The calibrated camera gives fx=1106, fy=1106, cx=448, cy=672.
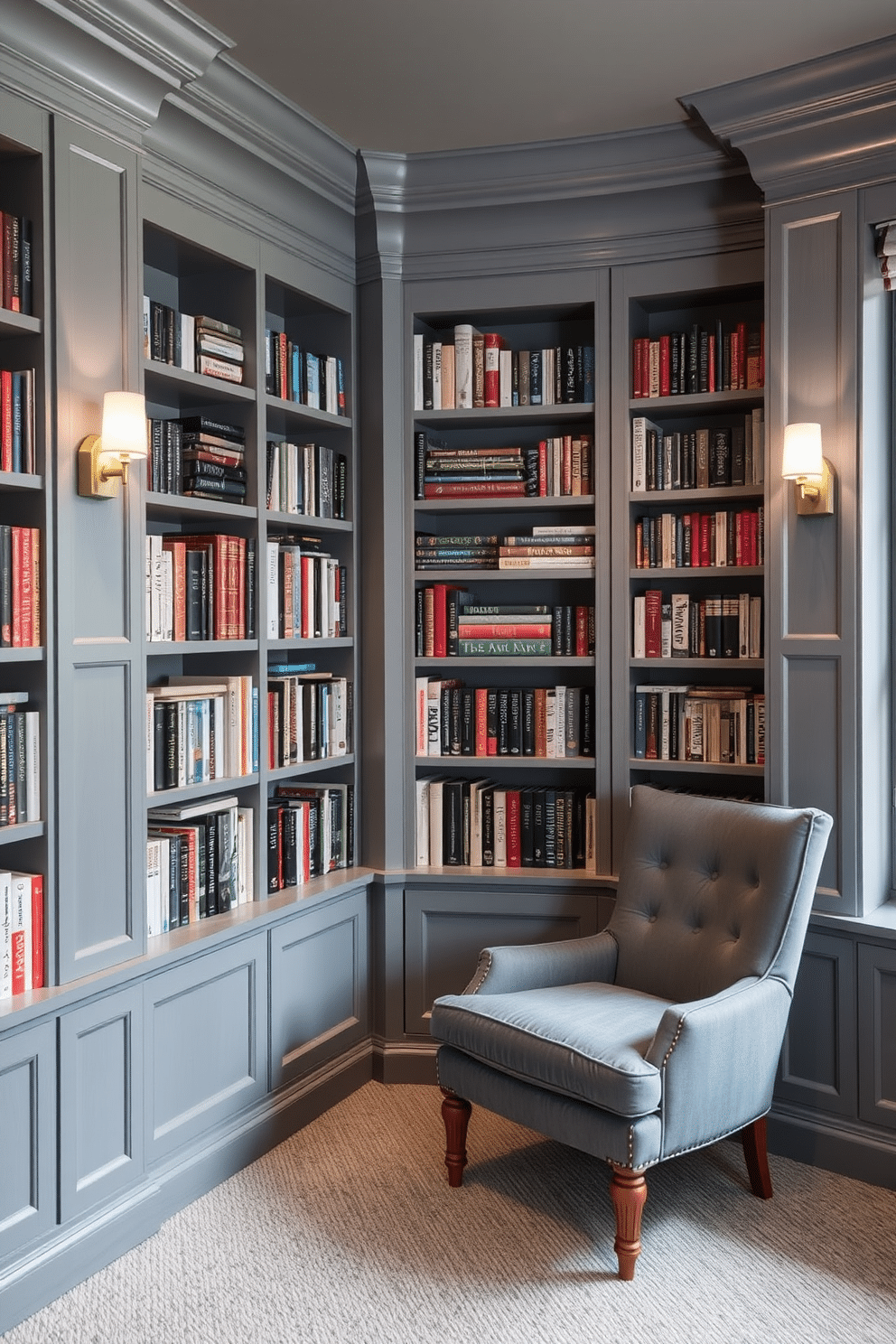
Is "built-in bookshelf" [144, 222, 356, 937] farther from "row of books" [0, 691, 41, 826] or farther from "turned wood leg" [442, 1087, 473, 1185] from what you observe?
"turned wood leg" [442, 1087, 473, 1185]

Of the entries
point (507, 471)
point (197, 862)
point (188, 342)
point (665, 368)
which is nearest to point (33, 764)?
point (197, 862)

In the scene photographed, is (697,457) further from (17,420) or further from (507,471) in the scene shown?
(17,420)

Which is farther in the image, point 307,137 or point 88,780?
point 307,137

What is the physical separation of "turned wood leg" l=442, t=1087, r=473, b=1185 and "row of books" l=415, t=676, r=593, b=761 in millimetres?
1099

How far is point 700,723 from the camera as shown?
3.35 metres

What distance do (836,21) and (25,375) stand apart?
6.69 feet

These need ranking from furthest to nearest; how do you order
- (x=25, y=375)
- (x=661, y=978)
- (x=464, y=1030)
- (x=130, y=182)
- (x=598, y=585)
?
1. (x=598, y=585)
2. (x=661, y=978)
3. (x=464, y=1030)
4. (x=130, y=182)
5. (x=25, y=375)

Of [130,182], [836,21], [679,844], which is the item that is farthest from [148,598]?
[836,21]

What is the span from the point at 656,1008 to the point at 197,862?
49.3 inches

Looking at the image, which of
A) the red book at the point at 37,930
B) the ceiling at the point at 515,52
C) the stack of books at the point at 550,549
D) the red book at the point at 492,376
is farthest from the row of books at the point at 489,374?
the red book at the point at 37,930

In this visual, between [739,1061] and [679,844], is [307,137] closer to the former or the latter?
[679,844]

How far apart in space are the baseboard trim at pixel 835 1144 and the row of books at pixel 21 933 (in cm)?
201

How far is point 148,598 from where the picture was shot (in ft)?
9.10

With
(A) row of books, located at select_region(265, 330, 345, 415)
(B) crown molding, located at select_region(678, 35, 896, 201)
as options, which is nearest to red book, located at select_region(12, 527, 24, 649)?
(A) row of books, located at select_region(265, 330, 345, 415)
